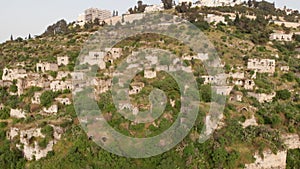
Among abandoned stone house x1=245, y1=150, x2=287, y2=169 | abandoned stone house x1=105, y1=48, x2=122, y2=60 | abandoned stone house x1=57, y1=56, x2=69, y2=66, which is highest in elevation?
abandoned stone house x1=105, y1=48, x2=122, y2=60

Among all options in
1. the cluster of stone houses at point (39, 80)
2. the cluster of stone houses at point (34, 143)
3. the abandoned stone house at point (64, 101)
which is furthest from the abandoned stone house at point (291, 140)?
the cluster of stone houses at point (39, 80)

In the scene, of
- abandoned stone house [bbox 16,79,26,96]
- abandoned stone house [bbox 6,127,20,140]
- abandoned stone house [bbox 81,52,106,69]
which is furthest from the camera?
abandoned stone house [bbox 81,52,106,69]

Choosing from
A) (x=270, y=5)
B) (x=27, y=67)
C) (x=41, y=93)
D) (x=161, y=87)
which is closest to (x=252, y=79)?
(x=161, y=87)

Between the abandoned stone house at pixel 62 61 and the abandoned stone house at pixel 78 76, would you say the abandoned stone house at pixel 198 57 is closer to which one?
the abandoned stone house at pixel 78 76

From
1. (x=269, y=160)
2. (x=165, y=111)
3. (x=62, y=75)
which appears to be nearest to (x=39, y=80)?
(x=62, y=75)

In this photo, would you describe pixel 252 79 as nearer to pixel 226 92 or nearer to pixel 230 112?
pixel 226 92

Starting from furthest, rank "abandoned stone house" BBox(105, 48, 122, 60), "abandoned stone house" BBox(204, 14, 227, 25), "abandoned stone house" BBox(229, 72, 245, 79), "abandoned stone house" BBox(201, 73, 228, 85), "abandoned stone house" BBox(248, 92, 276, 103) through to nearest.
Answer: "abandoned stone house" BBox(204, 14, 227, 25)
"abandoned stone house" BBox(105, 48, 122, 60)
"abandoned stone house" BBox(229, 72, 245, 79)
"abandoned stone house" BBox(201, 73, 228, 85)
"abandoned stone house" BBox(248, 92, 276, 103)

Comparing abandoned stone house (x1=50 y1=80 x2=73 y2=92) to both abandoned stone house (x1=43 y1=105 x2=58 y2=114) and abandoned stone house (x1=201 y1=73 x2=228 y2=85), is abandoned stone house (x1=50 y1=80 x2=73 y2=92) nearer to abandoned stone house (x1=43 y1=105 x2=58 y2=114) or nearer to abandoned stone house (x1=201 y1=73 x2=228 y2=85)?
abandoned stone house (x1=43 y1=105 x2=58 y2=114)

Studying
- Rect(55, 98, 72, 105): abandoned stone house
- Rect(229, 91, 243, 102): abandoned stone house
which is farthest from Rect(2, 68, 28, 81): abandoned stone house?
Rect(229, 91, 243, 102): abandoned stone house
